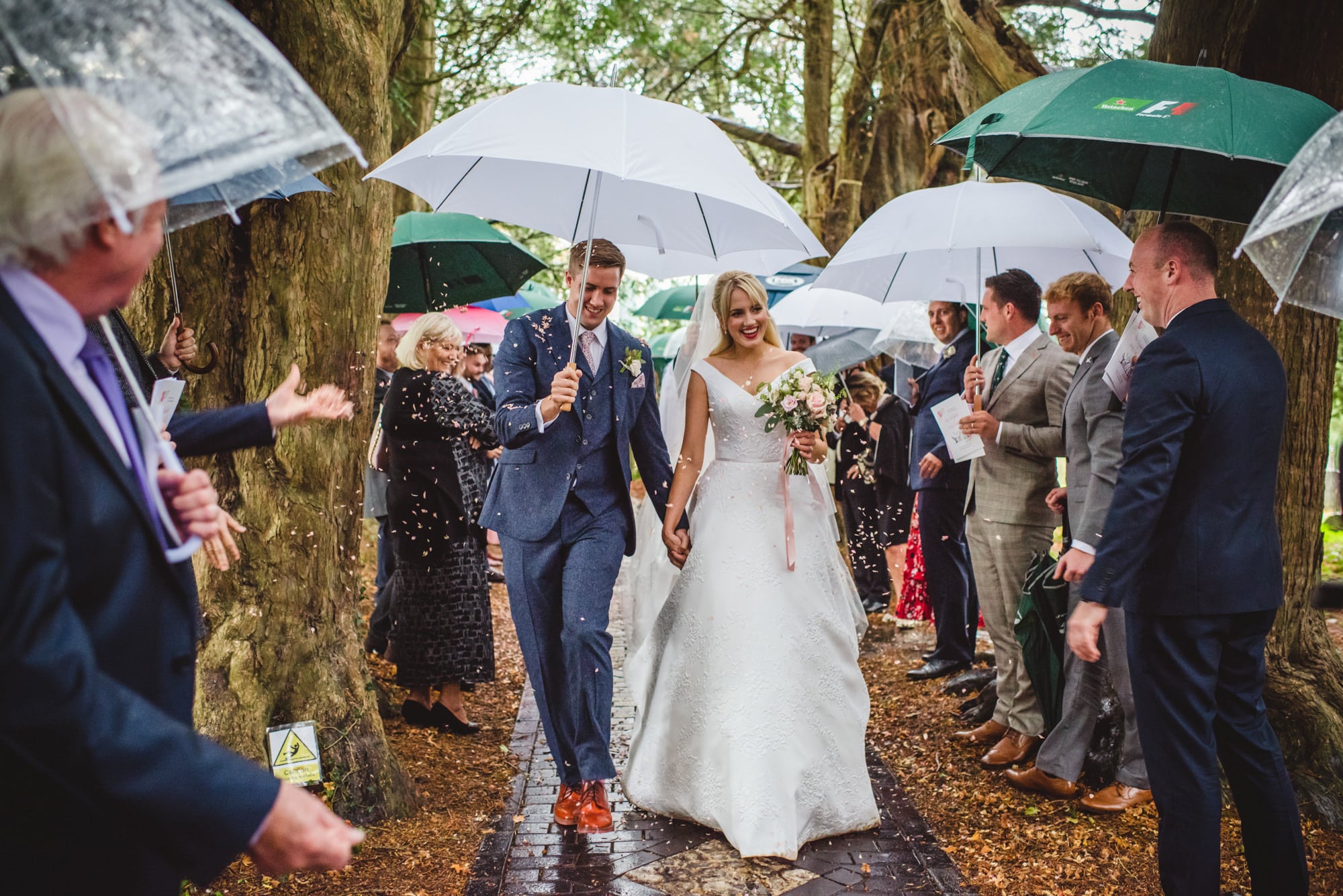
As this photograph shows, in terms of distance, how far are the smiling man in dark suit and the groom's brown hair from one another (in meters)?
2.44

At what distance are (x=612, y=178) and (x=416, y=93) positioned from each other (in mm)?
7309

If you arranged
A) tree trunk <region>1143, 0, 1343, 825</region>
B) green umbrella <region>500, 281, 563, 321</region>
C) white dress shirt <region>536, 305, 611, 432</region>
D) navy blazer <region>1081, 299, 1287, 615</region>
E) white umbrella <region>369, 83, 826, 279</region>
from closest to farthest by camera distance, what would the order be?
navy blazer <region>1081, 299, 1287, 615</region>, white umbrella <region>369, 83, 826, 279</region>, tree trunk <region>1143, 0, 1343, 825</region>, white dress shirt <region>536, 305, 611, 432</region>, green umbrella <region>500, 281, 563, 321</region>

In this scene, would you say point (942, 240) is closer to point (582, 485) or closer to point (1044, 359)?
point (1044, 359)

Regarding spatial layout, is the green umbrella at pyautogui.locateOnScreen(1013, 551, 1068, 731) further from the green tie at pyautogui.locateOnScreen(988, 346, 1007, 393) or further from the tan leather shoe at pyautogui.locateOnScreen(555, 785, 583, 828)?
the tan leather shoe at pyautogui.locateOnScreen(555, 785, 583, 828)

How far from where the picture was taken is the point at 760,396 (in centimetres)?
497

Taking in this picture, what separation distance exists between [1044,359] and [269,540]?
13.3ft

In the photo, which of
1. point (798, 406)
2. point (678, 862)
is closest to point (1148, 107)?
point (798, 406)

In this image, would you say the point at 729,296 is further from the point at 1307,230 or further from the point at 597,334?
the point at 1307,230

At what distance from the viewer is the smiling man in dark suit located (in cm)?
334

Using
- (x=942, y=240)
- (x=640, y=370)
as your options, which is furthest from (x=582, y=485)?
(x=942, y=240)

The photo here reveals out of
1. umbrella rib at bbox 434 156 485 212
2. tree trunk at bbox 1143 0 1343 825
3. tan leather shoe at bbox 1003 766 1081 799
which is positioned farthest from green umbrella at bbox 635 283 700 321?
tan leather shoe at bbox 1003 766 1081 799

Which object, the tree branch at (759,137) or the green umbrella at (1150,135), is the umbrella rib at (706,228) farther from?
the tree branch at (759,137)

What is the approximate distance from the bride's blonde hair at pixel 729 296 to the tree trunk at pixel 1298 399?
223 centimetres

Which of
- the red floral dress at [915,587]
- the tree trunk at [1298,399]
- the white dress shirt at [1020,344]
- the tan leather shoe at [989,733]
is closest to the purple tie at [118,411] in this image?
the white dress shirt at [1020,344]
